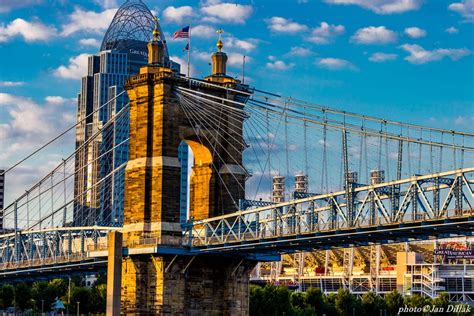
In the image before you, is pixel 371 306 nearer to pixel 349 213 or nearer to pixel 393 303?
pixel 393 303

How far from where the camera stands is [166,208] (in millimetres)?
101375

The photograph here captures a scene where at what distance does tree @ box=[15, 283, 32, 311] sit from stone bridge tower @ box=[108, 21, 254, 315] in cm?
7850

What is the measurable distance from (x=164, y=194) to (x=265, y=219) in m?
10.2

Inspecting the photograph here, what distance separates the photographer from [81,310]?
171m

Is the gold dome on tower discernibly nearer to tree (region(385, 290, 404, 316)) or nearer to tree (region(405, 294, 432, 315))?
tree (region(385, 290, 404, 316))

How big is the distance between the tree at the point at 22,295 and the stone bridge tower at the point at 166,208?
78505 millimetres

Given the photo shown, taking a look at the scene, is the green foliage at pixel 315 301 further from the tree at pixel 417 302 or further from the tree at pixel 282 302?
the tree at pixel 417 302

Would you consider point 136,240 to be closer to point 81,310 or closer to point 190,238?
point 190,238

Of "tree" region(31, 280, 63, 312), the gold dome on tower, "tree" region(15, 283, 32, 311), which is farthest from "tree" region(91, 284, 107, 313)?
the gold dome on tower

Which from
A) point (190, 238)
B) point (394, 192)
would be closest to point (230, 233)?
point (190, 238)

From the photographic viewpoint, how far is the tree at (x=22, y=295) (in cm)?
17875

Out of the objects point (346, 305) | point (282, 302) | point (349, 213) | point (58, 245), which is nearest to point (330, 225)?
point (349, 213)

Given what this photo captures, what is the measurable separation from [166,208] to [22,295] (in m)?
84.8

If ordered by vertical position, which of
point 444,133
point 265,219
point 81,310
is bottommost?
point 81,310
